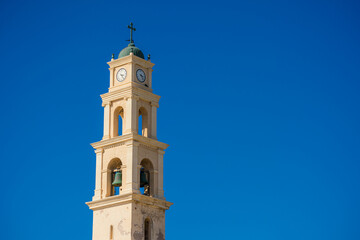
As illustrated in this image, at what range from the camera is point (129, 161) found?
71.2 metres

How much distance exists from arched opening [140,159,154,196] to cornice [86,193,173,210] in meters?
1.51

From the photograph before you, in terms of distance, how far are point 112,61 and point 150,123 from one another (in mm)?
6215

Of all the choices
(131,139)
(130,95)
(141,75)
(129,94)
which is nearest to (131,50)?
(141,75)

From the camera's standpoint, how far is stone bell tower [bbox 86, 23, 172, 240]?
231 ft

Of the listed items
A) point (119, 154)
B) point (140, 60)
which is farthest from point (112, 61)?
point (119, 154)

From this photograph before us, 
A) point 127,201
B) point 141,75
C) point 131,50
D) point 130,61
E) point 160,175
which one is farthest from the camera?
point 131,50

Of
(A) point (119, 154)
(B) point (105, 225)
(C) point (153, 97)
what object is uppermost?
(C) point (153, 97)

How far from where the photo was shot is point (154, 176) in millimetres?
73375

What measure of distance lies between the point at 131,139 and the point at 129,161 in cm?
183

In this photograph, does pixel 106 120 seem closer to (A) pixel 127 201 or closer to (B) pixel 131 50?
(B) pixel 131 50

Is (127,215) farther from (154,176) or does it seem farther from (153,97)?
(153,97)

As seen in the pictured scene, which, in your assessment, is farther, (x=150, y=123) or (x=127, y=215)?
(x=150, y=123)

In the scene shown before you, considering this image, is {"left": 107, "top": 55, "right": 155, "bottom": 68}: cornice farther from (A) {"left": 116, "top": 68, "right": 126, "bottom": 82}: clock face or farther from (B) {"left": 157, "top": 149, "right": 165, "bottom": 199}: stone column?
(B) {"left": 157, "top": 149, "right": 165, "bottom": 199}: stone column

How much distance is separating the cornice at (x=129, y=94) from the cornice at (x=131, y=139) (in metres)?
3.58
